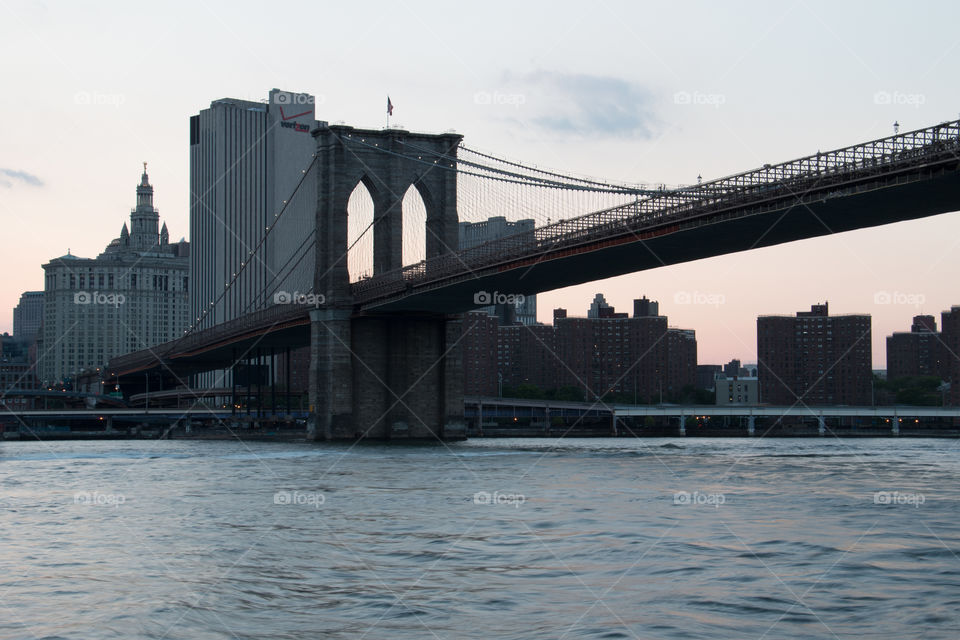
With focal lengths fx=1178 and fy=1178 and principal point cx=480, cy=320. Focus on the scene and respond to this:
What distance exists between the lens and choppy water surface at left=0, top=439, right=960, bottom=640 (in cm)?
1446

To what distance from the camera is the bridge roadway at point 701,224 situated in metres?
35.6

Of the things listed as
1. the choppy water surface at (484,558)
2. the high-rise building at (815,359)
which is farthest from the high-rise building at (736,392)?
the choppy water surface at (484,558)

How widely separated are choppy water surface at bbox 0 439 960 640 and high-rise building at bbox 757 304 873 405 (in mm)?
135897

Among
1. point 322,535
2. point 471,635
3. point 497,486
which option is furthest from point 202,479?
point 471,635

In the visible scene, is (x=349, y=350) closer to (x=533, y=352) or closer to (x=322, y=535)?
(x=322, y=535)

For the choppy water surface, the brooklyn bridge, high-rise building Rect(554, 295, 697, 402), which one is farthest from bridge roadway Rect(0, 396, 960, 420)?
the choppy water surface

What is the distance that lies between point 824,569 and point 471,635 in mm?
6747

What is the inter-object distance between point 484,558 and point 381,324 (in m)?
48.9

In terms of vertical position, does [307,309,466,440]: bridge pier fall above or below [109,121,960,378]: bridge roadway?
below

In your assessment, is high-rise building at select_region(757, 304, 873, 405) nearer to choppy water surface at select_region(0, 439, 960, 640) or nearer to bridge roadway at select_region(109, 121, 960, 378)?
bridge roadway at select_region(109, 121, 960, 378)

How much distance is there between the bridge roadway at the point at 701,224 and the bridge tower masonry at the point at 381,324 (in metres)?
1.68

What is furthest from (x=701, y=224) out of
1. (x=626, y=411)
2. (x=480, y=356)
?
(x=480, y=356)

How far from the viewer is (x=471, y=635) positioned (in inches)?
541

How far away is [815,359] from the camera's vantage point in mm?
170750
